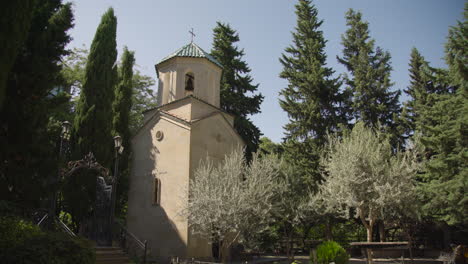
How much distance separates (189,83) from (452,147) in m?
12.7

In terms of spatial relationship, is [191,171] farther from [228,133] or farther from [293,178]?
[293,178]

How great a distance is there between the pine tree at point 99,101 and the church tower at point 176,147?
1996mm

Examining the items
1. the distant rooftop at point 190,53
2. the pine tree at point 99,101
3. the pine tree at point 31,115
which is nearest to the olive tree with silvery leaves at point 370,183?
the distant rooftop at point 190,53

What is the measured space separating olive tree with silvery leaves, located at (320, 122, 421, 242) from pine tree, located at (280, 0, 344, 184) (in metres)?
4.42

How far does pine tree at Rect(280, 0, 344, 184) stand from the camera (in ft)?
69.7

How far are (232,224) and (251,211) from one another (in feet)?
2.96

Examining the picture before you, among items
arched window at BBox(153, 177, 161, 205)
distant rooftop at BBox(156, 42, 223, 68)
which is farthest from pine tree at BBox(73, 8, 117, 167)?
distant rooftop at BBox(156, 42, 223, 68)

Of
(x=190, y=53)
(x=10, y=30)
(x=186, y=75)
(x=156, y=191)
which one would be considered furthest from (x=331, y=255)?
(x=190, y=53)

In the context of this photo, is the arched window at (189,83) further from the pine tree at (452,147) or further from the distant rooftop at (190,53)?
the pine tree at (452,147)

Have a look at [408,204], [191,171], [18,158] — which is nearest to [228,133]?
[191,171]

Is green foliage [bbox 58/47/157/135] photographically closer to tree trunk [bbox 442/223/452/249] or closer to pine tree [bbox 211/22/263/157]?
pine tree [bbox 211/22/263/157]

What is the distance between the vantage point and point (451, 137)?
1473cm

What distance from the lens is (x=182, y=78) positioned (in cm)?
1638

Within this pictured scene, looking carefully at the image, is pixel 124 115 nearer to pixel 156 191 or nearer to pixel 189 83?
pixel 189 83
